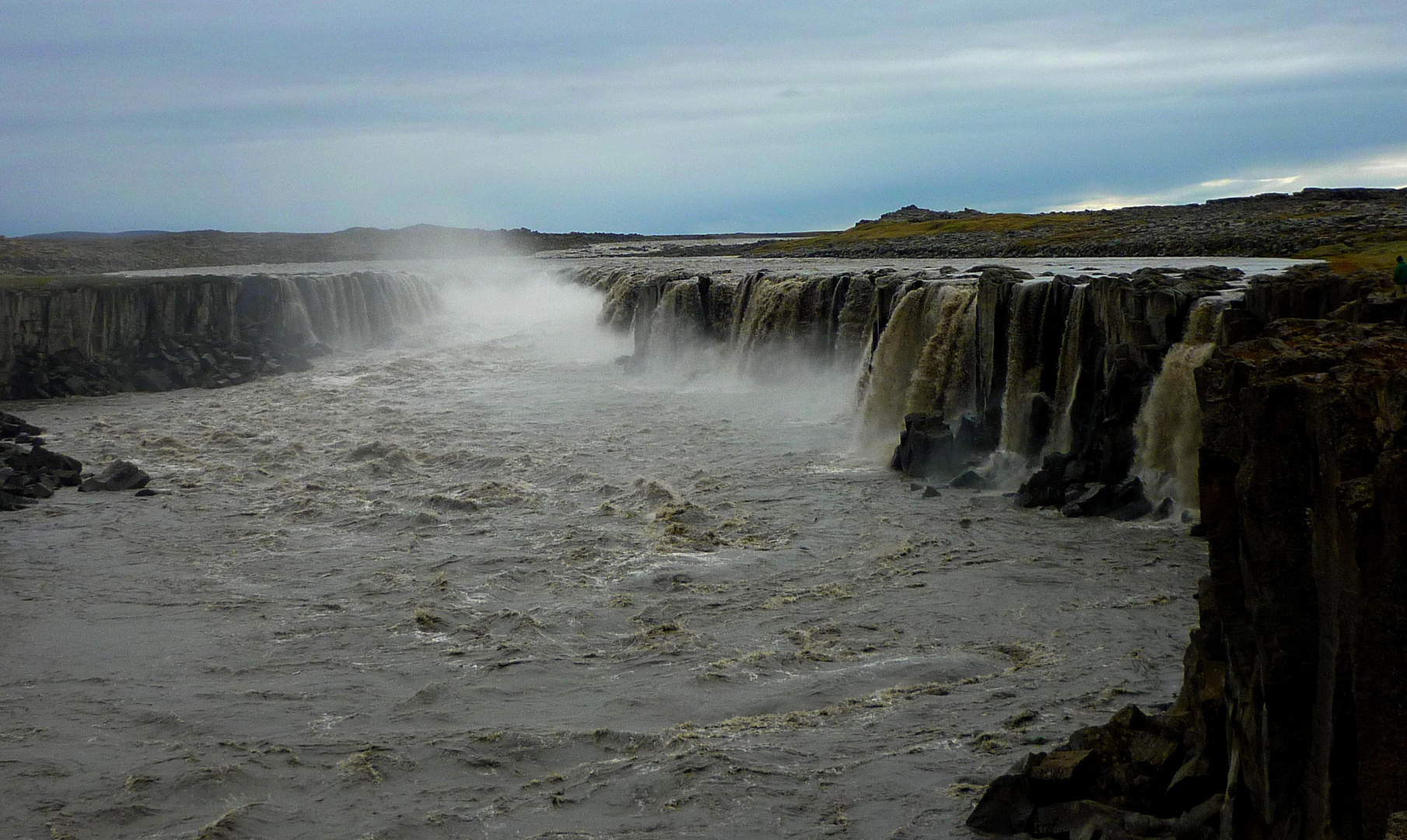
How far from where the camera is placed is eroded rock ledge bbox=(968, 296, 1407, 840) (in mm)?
6344

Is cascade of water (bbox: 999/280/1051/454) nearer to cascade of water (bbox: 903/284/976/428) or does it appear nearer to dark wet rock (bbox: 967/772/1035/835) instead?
cascade of water (bbox: 903/284/976/428)

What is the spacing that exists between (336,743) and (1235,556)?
26.9 feet

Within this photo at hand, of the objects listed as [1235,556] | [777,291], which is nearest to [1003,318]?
[777,291]

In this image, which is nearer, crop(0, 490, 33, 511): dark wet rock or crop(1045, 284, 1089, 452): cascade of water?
crop(1045, 284, 1089, 452): cascade of water

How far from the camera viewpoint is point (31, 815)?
33.4ft

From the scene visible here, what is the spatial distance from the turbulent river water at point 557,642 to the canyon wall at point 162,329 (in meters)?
14.6

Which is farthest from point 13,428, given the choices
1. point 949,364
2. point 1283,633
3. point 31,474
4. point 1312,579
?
point 1312,579

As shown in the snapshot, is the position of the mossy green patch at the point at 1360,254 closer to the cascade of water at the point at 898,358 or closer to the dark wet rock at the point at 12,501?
the cascade of water at the point at 898,358

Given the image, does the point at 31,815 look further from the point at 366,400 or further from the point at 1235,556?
the point at 366,400

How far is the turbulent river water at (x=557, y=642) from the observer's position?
33.8ft

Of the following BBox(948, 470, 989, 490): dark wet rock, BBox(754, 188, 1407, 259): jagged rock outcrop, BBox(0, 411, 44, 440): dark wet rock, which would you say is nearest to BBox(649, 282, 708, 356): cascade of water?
BBox(754, 188, 1407, 259): jagged rock outcrop

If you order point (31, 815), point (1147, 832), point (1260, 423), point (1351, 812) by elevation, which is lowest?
point (31, 815)

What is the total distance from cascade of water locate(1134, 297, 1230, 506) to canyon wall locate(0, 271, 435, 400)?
3161 centimetres

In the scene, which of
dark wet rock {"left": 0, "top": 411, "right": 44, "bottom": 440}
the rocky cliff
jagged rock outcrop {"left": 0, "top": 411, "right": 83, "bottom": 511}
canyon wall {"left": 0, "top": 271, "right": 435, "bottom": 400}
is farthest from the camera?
canyon wall {"left": 0, "top": 271, "right": 435, "bottom": 400}
